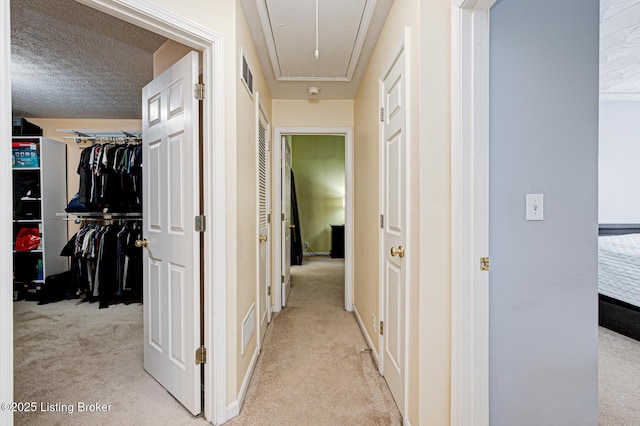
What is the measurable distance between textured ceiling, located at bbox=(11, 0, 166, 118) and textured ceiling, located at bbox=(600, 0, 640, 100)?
3.24 meters

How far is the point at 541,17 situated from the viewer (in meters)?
1.32

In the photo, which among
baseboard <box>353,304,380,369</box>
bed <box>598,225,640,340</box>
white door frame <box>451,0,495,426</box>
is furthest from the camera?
bed <box>598,225,640,340</box>

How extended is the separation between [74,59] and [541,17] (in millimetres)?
3371

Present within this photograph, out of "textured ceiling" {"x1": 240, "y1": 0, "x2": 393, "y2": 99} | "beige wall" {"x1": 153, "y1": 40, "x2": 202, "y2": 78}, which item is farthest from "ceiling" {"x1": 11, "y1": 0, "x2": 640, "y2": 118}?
"beige wall" {"x1": 153, "y1": 40, "x2": 202, "y2": 78}

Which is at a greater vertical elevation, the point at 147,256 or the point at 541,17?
the point at 541,17

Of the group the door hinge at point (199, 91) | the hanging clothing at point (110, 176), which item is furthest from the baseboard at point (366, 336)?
the hanging clothing at point (110, 176)

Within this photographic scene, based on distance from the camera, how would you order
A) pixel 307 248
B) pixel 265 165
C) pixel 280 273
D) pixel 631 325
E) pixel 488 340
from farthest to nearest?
1. pixel 307 248
2. pixel 280 273
3. pixel 265 165
4. pixel 631 325
5. pixel 488 340

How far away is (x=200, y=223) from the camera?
166 cm

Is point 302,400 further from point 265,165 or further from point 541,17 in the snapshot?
point 541,17

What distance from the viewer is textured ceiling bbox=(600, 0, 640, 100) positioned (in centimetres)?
215

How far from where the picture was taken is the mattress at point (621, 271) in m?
2.56

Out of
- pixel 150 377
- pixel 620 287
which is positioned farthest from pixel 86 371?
pixel 620 287

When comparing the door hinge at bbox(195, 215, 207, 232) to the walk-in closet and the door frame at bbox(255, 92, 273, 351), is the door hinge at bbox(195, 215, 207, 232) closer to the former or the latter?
the walk-in closet

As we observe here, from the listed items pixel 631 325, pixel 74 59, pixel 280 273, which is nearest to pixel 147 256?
pixel 280 273
